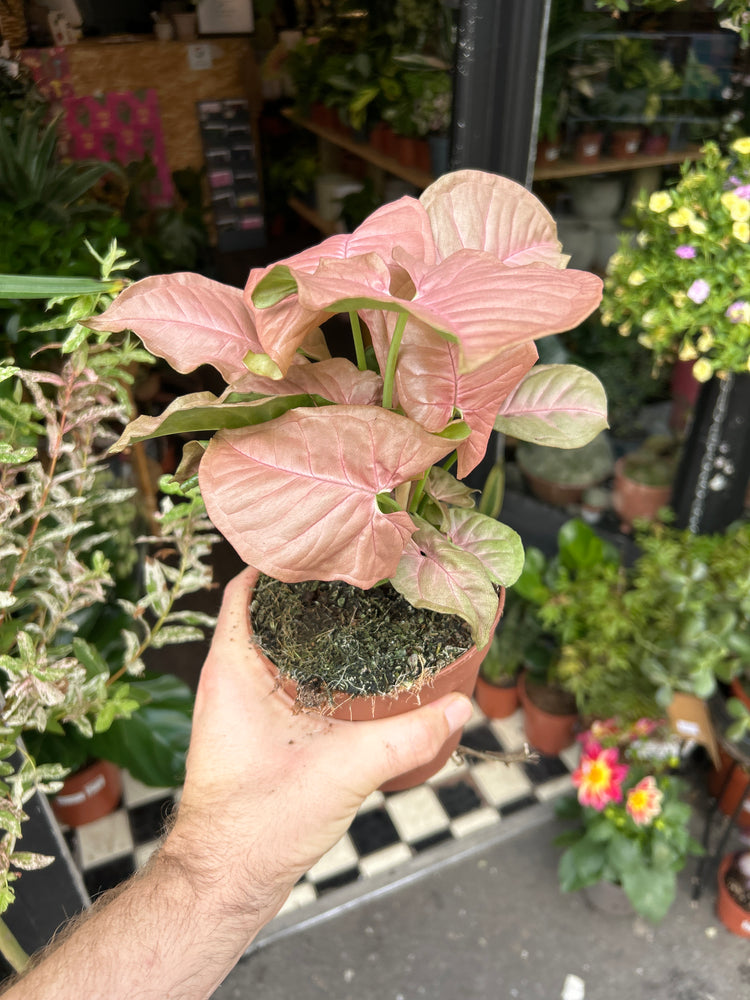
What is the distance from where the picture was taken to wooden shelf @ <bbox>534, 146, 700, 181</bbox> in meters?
1.54

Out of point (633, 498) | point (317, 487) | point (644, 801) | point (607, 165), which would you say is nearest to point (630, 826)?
point (644, 801)

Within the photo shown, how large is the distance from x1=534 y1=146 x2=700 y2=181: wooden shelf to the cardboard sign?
1.20m

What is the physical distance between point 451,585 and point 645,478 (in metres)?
1.45

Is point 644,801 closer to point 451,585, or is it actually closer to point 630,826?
point 630,826

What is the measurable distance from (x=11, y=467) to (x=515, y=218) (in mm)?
534

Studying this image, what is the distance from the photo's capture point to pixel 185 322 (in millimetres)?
539

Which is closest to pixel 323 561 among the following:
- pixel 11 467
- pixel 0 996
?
pixel 11 467

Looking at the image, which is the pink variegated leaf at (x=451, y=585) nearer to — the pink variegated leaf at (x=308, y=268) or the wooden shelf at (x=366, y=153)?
the pink variegated leaf at (x=308, y=268)

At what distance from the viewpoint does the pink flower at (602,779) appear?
4.65 ft

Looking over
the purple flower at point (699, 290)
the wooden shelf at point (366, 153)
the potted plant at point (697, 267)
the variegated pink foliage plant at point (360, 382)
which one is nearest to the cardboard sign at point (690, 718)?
the potted plant at point (697, 267)

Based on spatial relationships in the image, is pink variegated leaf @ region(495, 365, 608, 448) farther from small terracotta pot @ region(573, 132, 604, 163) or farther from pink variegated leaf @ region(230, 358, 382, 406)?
small terracotta pot @ region(573, 132, 604, 163)

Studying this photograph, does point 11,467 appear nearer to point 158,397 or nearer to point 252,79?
point 158,397

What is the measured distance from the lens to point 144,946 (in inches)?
26.4

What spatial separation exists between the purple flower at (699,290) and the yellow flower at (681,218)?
98 mm
